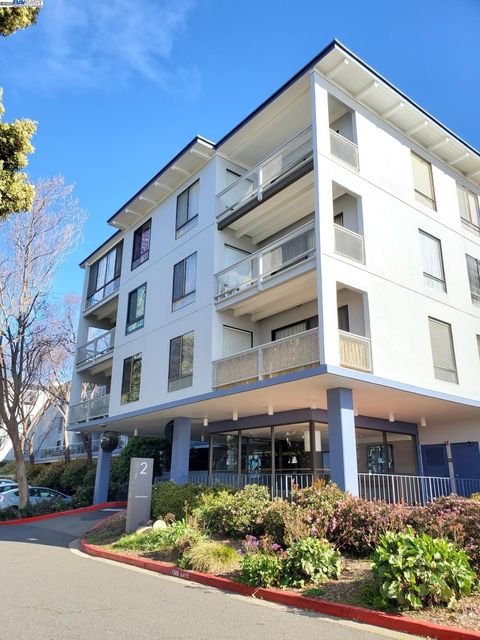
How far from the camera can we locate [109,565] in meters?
11.4

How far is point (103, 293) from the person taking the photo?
87.6ft

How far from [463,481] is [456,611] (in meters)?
12.2

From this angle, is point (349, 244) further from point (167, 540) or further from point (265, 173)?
point (167, 540)

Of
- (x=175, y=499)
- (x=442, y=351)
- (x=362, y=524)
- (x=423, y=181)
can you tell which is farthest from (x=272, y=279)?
(x=362, y=524)

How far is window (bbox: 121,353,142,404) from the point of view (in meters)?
21.4

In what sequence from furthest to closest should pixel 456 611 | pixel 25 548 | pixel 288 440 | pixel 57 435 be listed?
pixel 57 435 < pixel 288 440 < pixel 25 548 < pixel 456 611

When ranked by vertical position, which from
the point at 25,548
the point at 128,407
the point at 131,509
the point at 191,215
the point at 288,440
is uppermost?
the point at 191,215

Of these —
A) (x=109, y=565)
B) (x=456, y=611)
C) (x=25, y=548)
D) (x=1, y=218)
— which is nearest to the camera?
(x=456, y=611)

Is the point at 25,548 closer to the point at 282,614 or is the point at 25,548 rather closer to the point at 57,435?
the point at 282,614

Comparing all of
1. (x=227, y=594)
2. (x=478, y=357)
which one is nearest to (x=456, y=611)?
(x=227, y=594)

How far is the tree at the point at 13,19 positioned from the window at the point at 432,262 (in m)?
13.2

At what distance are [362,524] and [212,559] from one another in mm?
2935

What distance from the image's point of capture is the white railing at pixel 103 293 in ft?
83.5

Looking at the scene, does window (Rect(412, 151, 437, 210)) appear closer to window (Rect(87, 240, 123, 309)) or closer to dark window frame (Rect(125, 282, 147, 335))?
dark window frame (Rect(125, 282, 147, 335))
